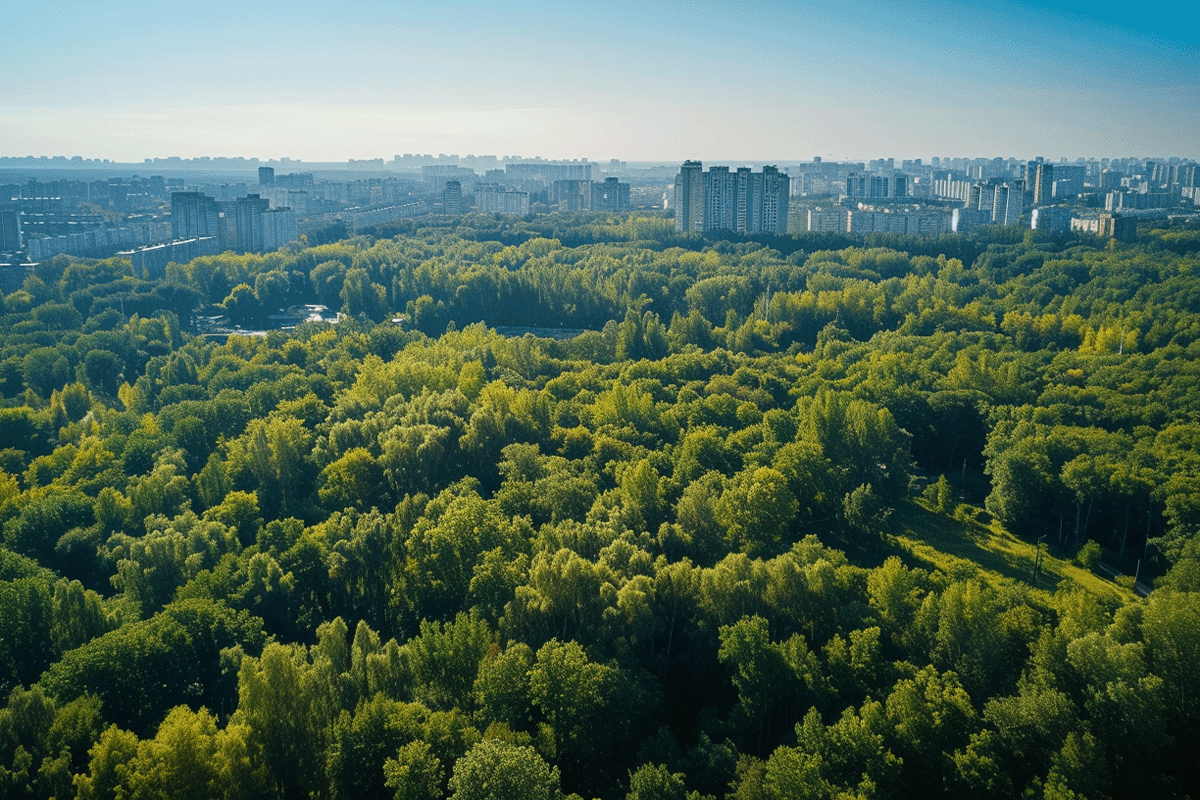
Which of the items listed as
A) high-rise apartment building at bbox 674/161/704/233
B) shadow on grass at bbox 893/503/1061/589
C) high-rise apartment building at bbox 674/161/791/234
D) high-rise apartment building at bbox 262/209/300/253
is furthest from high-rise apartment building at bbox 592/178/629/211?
shadow on grass at bbox 893/503/1061/589

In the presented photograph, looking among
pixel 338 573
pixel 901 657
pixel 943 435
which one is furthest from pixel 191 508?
pixel 943 435

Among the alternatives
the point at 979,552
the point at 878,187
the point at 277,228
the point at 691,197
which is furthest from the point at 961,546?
the point at 878,187

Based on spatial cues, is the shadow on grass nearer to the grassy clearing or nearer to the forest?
the grassy clearing

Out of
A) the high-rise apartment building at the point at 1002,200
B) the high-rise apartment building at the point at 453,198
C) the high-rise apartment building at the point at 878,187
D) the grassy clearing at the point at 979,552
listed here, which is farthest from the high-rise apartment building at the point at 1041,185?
the grassy clearing at the point at 979,552

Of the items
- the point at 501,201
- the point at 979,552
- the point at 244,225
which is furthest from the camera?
the point at 501,201

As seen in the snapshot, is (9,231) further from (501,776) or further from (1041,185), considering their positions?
(1041,185)

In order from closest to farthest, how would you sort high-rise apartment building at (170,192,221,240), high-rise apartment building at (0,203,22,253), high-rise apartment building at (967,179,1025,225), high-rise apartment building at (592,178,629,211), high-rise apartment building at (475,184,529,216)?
1. high-rise apartment building at (0,203,22,253)
2. high-rise apartment building at (170,192,221,240)
3. high-rise apartment building at (967,179,1025,225)
4. high-rise apartment building at (475,184,529,216)
5. high-rise apartment building at (592,178,629,211)

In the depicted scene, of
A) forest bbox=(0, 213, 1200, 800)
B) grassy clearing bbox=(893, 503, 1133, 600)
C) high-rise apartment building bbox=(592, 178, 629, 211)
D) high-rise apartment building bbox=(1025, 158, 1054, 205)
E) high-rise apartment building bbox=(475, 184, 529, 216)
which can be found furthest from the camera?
high-rise apartment building bbox=(592, 178, 629, 211)

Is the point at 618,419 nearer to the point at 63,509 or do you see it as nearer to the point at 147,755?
the point at 63,509
